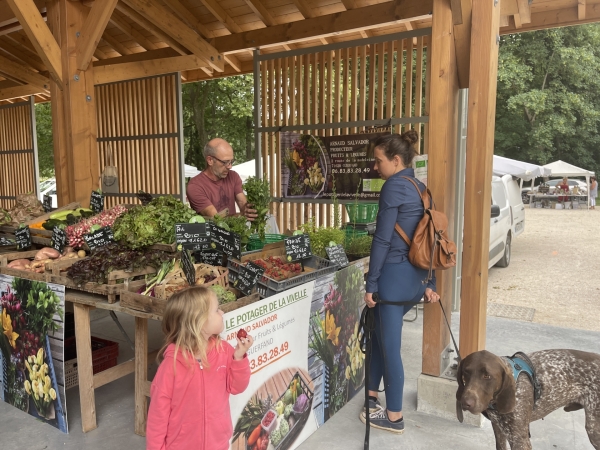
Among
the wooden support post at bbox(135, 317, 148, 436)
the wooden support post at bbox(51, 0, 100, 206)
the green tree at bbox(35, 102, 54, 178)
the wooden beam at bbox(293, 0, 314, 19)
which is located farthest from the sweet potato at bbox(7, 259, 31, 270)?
the green tree at bbox(35, 102, 54, 178)

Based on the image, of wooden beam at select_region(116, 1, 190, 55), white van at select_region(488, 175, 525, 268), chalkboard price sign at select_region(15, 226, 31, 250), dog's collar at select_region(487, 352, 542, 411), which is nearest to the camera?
dog's collar at select_region(487, 352, 542, 411)

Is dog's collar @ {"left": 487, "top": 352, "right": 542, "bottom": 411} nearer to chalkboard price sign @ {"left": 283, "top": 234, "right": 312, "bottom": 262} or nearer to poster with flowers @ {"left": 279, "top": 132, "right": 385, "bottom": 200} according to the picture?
chalkboard price sign @ {"left": 283, "top": 234, "right": 312, "bottom": 262}

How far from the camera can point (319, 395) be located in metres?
3.34

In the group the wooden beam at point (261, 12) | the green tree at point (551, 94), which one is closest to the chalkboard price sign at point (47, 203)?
the wooden beam at point (261, 12)

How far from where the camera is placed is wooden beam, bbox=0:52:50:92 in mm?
8688

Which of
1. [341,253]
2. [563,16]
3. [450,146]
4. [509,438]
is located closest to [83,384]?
[341,253]

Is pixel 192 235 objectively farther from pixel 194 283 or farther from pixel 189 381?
pixel 189 381

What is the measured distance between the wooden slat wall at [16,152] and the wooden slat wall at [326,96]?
20.5ft

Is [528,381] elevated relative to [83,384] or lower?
elevated

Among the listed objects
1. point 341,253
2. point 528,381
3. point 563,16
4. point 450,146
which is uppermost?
point 563,16

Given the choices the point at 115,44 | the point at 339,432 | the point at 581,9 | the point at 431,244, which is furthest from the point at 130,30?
the point at 339,432

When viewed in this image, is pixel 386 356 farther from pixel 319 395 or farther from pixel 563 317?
pixel 563 317

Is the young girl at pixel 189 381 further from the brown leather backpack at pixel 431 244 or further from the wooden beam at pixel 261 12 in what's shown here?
the wooden beam at pixel 261 12

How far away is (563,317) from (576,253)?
254 inches
